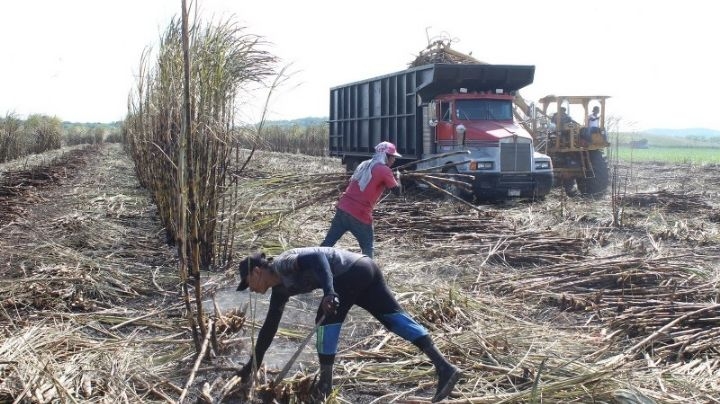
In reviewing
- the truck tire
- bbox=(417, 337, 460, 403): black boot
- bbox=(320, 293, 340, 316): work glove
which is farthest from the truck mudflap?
bbox=(320, 293, 340, 316): work glove

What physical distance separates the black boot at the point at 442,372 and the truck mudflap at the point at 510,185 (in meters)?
10.1

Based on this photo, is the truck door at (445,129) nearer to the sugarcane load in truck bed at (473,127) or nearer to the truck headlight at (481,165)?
the sugarcane load in truck bed at (473,127)

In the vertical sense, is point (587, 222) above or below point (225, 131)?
below

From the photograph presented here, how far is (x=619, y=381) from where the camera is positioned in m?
4.25

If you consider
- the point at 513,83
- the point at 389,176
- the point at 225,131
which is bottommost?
the point at 389,176

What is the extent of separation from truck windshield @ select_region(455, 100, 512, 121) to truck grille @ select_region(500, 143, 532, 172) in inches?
39.8

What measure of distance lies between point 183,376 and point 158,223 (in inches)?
290

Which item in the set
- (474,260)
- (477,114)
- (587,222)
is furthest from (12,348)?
(477,114)

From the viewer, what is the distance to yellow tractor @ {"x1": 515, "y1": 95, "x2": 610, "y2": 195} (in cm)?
1700

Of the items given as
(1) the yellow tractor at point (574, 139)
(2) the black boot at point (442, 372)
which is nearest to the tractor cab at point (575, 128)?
(1) the yellow tractor at point (574, 139)

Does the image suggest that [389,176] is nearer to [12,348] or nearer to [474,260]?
[474,260]

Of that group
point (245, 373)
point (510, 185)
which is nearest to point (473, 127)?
point (510, 185)

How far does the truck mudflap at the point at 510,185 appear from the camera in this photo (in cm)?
1443

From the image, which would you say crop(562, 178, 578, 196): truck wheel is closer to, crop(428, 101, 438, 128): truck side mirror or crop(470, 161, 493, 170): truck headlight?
crop(470, 161, 493, 170): truck headlight
